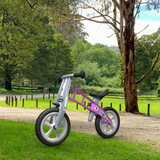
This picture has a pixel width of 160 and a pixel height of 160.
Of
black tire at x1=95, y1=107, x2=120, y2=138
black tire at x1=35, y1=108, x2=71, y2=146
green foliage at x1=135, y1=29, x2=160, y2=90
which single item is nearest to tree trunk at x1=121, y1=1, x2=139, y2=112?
black tire at x1=95, y1=107, x2=120, y2=138

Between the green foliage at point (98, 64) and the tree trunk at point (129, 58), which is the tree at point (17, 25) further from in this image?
the green foliage at point (98, 64)

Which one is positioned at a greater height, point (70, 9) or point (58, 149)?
point (70, 9)

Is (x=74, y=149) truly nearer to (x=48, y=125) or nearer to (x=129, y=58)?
(x=48, y=125)

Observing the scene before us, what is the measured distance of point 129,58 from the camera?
1555cm

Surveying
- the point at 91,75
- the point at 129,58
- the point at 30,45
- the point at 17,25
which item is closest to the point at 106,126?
the point at 129,58

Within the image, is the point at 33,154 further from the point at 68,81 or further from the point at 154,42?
the point at 154,42

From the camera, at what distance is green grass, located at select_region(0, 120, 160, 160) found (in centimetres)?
481

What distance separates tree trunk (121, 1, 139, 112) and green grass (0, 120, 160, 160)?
960 centimetres

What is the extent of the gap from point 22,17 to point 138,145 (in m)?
11.7

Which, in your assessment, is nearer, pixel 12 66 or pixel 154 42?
pixel 12 66

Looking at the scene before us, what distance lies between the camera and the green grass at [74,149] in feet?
15.8

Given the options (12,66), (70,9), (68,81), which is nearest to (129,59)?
(70,9)

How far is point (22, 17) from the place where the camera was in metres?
15.1

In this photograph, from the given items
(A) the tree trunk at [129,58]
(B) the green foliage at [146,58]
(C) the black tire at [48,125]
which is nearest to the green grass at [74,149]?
(C) the black tire at [48,125]
